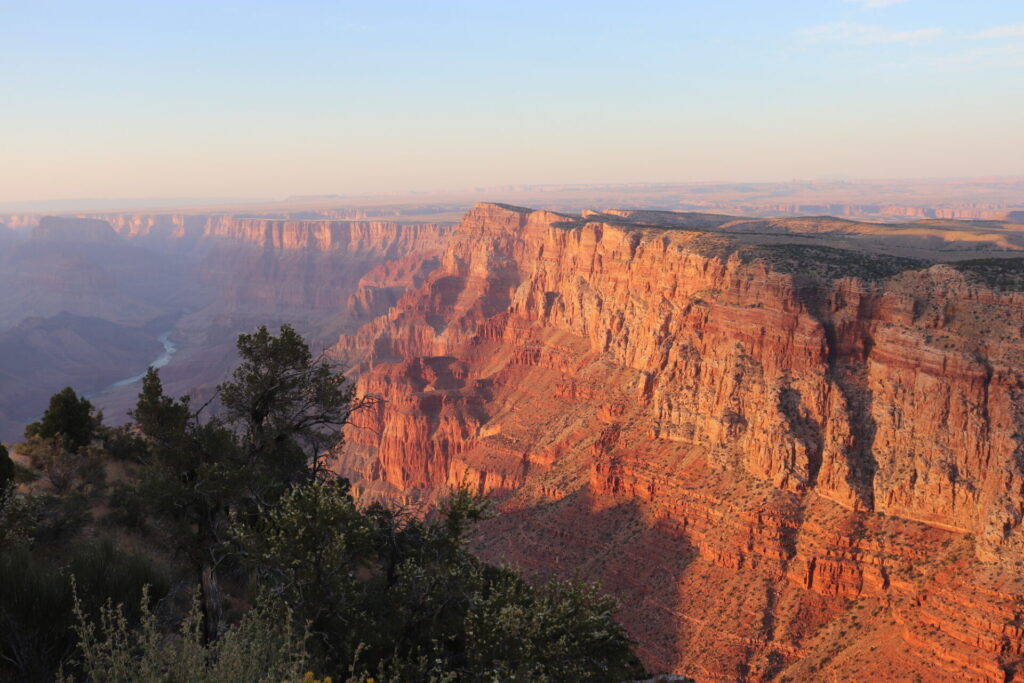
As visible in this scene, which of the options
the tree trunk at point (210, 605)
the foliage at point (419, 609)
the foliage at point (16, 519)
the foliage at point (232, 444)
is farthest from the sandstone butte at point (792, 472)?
the foliage at point (16, 519)

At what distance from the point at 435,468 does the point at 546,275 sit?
4300cm

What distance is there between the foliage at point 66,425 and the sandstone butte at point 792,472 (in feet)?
75.8

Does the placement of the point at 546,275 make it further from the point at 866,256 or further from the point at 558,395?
the point at 866,256

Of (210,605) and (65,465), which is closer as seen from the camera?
(210,605)

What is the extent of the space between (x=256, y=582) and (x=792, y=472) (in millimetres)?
41565

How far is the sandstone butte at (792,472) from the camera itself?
127 feet

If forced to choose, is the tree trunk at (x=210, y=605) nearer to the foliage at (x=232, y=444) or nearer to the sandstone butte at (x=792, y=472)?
the foliage at (x=232, y=444)

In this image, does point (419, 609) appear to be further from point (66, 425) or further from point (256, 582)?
point (66, 425)

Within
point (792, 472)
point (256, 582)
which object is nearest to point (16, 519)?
point (256, 582)

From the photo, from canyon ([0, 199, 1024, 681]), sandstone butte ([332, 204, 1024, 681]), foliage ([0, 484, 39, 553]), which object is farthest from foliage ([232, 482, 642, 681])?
foliage ([0, 484, 39, 553])

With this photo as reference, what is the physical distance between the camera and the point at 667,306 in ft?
245

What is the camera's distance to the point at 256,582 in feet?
61.8

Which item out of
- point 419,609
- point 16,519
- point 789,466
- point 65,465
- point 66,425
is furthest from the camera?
point 789,466

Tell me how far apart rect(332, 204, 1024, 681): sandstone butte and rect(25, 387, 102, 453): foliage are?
23.1 metres
